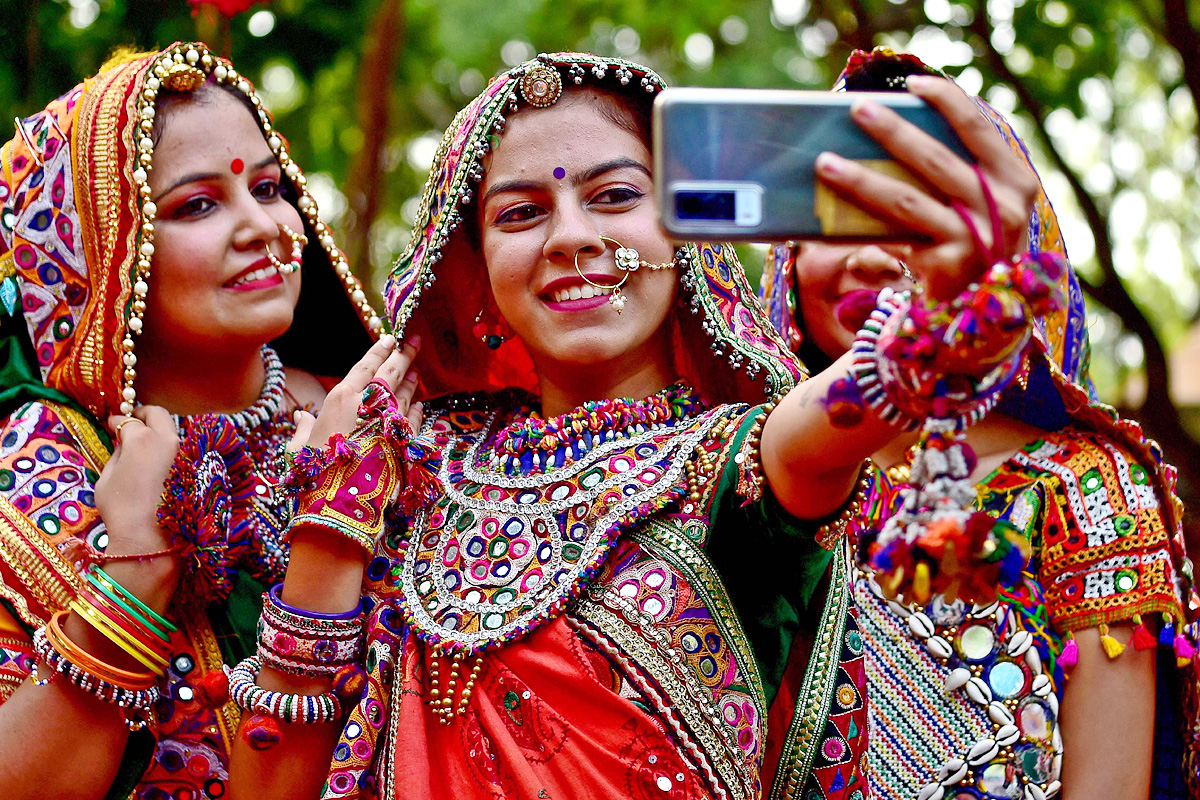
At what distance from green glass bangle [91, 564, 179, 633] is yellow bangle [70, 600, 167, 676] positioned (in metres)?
0.06

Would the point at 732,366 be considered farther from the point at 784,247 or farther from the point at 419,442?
the point at 784,247

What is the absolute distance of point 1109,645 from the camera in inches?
103

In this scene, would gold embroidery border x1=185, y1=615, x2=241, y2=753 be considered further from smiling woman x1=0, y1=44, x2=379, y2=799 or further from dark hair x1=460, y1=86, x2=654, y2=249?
dark hair x1=460, y1=86, x2=654, y2=249

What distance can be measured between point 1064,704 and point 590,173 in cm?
144

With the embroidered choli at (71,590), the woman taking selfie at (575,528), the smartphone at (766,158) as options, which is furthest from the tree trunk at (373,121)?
the smartphone at (766,158)

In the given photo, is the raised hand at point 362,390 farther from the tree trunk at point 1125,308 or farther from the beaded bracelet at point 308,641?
the tree trunk at point 1125,308

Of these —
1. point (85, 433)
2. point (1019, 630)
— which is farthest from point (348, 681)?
point (1019, 630)

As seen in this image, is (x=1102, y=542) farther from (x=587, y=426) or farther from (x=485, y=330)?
(x=485, y=330)

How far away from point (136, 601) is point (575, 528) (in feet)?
3.11

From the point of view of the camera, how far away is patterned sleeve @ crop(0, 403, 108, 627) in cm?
273

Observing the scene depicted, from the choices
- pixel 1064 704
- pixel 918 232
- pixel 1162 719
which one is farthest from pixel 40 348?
pixel 1162 719

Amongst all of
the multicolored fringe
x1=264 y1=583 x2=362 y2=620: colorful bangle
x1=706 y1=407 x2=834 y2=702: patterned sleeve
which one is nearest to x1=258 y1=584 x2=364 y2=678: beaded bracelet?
x1=264 y1=583 x2=362 y2=620: colorful bangle

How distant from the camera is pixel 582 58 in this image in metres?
2.49

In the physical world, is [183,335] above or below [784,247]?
below
